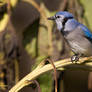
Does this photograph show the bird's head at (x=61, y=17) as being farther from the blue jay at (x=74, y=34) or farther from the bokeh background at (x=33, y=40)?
the bokeh background at (x=33, y=40)

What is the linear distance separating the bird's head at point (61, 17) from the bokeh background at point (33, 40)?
0.48 feet

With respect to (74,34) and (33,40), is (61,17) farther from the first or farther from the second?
(33,40)

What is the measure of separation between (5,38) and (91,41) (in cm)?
51

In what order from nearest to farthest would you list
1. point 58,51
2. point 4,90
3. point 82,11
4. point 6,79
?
point 4,90
point 6,79
point 58,51
point 82,11

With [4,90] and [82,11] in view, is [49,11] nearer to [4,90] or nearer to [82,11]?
[82,11]

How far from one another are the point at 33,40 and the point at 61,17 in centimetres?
51

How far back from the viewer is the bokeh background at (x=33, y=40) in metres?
1.80

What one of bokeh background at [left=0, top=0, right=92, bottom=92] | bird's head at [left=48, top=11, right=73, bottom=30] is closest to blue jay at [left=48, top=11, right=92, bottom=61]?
bird's head at [left=48, top=11, right=73, bottom=30]

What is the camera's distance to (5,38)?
182 centimetres

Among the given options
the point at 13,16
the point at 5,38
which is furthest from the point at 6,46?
the point at 13,16

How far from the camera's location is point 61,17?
1.65 metres

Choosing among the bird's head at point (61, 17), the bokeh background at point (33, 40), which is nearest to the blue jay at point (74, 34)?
the bird's head at point (61, 17)

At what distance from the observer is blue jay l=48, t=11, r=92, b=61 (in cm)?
155

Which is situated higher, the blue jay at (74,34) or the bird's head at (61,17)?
the bird's head at (61,17)
